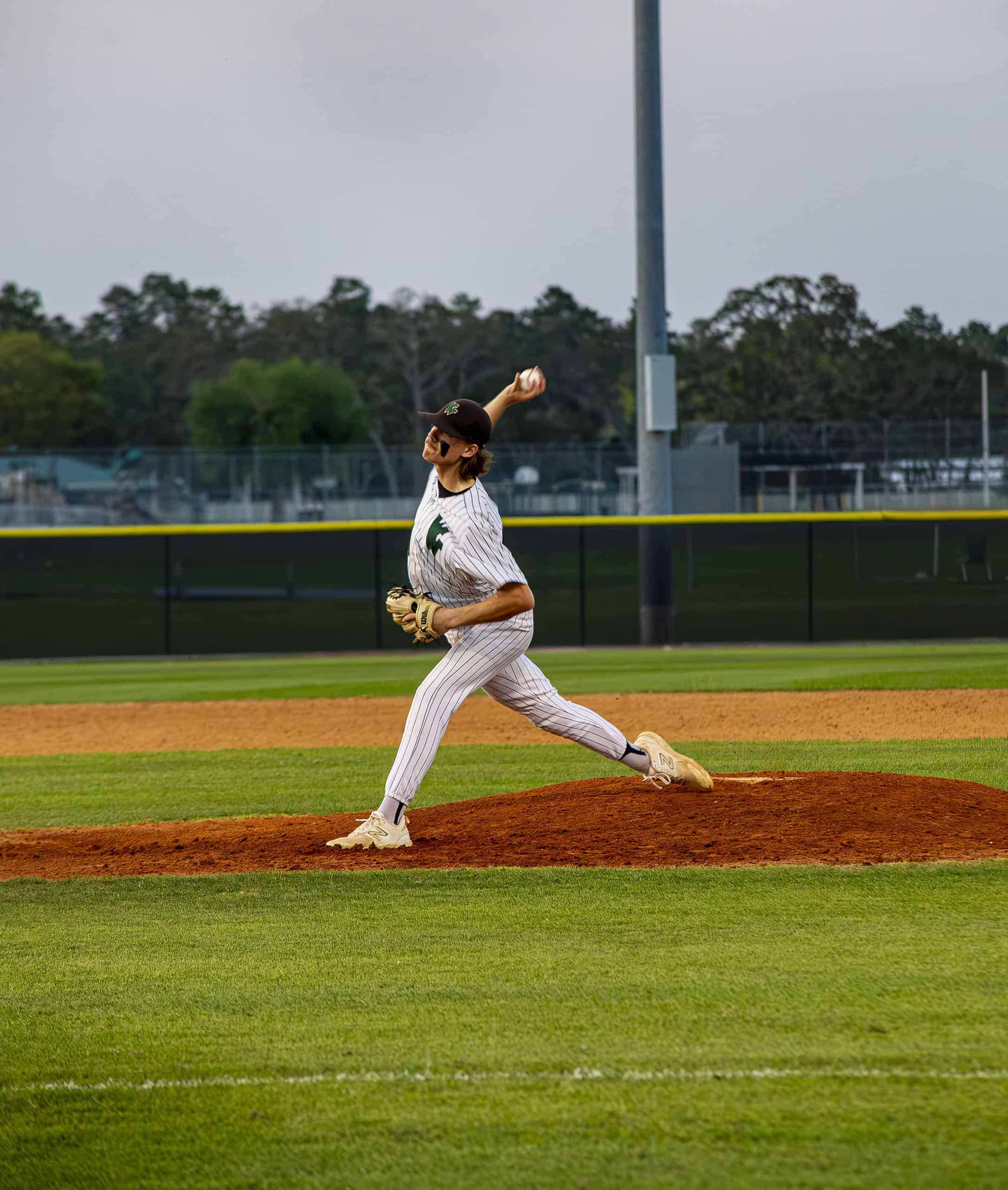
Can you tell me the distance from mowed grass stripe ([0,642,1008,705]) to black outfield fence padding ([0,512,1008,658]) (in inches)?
40.5

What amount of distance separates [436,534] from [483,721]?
649 cm

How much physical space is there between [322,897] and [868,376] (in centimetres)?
5905

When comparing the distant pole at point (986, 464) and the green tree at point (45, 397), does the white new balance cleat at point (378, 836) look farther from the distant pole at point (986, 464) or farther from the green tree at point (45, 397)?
the green tree at point (45, 397)

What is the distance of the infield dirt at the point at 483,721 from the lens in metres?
10.4

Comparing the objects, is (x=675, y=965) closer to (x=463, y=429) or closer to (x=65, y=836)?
(x=463, y=429)

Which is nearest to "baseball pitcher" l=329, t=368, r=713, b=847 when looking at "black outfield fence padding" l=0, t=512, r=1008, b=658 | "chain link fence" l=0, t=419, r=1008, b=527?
"black outfield fence padding" l=0, t=512, r=1008, b=658

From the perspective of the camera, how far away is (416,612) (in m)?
5.54

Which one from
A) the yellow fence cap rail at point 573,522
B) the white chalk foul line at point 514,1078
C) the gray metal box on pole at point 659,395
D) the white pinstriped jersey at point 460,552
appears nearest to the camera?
the white chalk foul line at point 514,1078

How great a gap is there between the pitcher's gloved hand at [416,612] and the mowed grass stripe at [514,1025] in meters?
0.95

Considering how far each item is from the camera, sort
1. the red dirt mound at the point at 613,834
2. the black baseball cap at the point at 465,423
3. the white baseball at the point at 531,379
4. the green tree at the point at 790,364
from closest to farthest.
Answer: the black baseball cap at the point at 465,423
the red dirt mound at the point at 613,834
the white baseball at the point at 531,379
the green tree at the point at 790,364

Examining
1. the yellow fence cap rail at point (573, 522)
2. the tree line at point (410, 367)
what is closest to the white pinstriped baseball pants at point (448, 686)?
the yellow fence cap rail at point (573, 522)

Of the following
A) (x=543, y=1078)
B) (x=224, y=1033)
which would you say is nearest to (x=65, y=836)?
(x=224, y=1033)

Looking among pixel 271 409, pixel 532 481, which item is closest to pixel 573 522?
pixel 532 481

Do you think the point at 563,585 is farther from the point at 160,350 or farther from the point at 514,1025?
the point at 160,350
